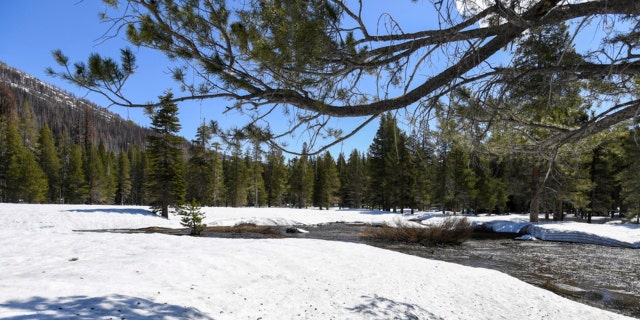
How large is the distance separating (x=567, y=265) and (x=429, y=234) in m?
6.16

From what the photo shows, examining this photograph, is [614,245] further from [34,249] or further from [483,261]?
[34,249]

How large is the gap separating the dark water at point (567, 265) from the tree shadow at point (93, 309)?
27.8 ft

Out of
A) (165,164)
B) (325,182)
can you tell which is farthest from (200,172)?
(325,182)

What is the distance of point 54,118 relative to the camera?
102812 millimetres

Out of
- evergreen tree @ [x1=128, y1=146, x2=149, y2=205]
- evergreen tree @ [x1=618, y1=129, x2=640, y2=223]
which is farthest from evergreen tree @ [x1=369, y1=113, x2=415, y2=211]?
evergreen tree @ [x1=128, y1=146, x2=149, y2=205]

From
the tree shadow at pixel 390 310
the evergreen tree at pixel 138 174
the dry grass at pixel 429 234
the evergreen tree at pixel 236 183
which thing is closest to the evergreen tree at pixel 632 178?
the dry grass at pixel 429 234

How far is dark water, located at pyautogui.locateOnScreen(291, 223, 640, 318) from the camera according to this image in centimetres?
773

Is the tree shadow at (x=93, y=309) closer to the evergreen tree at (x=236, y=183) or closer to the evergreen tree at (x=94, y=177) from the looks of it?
the evergreen tree at (x=236, y=183)

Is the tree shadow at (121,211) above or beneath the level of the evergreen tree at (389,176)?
beneath

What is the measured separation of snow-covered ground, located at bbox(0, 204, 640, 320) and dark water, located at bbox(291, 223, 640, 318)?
1867 millimetres

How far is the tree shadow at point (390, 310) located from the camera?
4.96m

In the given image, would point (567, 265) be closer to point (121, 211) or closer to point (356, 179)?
point (121, 211)

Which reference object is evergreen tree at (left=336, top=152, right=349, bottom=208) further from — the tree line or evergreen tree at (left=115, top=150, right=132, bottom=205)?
evergreen tree at (left=115, top=150, right=132, bottom=205)

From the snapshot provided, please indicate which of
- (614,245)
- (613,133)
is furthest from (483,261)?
(614,245)
